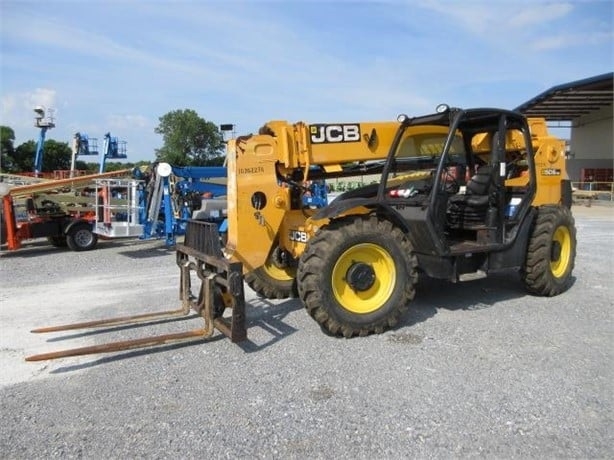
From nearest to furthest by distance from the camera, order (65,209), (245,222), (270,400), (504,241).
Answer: (270,400) → (245,222) → (504,241) → (65,209)

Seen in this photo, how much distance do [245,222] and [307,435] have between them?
2513 millimetres

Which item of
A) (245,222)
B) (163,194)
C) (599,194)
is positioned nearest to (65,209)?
(163,194)

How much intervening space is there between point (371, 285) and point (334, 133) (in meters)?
1.71

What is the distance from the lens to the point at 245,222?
212 inches

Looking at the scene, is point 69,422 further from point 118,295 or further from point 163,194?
point 163,194

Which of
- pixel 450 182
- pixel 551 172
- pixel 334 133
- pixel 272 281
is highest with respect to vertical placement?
pixel 334 133

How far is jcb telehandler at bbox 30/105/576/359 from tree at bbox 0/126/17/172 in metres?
43.2

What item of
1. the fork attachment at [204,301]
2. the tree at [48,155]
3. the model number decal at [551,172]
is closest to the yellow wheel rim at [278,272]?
the fork attachment at [204,301]

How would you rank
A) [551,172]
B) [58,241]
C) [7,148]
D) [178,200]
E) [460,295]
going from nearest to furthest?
[460,295] < [551,172] < [178,200] < [58,241] < [7,148]

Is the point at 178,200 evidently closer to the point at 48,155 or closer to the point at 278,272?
the point at 278,272

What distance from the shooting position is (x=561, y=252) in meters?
6.93

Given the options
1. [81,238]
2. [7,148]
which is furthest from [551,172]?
[7,148]

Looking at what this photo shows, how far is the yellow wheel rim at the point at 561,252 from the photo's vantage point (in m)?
6.79

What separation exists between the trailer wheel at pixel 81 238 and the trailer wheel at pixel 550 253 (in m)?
9.52
